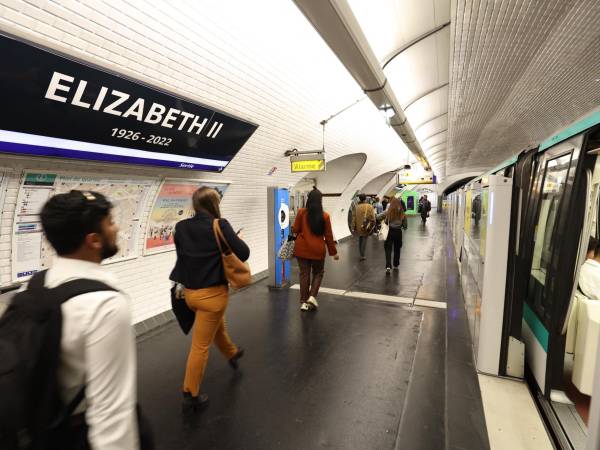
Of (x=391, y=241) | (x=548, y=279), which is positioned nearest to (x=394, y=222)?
(x=391, y=241)

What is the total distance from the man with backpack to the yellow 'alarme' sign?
16.4 ft

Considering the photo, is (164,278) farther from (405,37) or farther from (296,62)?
(405,37)

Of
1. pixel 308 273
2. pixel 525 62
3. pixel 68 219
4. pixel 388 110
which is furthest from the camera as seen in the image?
pixel 388 110

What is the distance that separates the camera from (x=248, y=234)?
6223 mm

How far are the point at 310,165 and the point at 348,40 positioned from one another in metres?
3.15

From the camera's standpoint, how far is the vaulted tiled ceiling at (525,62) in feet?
9.42

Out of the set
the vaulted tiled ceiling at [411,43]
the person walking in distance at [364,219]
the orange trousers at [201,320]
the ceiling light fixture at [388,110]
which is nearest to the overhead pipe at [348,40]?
the ceiling light fixture at [388,110]

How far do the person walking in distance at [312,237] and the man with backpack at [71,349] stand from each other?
11.0 ft

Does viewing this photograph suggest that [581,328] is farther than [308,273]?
No

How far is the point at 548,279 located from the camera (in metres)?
2.27

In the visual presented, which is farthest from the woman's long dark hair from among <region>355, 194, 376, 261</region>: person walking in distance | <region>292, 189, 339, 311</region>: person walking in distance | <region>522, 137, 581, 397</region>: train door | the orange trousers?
<region>355, 194, 376, 261</region>: person walking in distance

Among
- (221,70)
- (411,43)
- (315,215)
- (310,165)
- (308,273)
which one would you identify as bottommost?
(308,273)

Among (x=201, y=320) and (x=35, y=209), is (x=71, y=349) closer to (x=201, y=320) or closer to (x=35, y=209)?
(x=201, y=320)

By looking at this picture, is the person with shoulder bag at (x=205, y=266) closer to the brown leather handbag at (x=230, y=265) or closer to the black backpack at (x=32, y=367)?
the brown leather handbag at (x=230, y=265)
